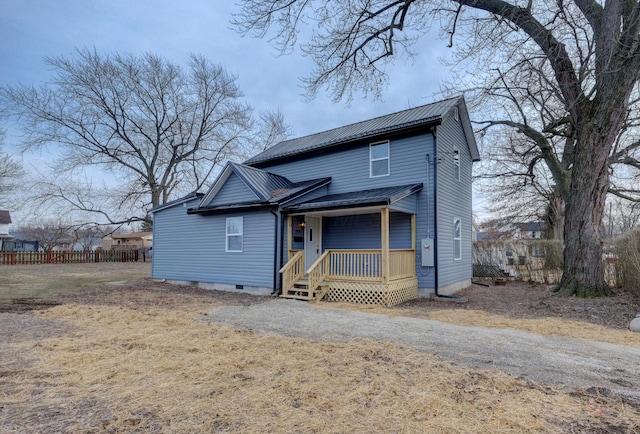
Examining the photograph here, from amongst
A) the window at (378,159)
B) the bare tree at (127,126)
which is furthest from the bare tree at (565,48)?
the bare tree at (127,126)

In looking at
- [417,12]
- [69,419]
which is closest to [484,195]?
[417,12]

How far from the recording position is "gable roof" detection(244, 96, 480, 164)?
10711 millimetres

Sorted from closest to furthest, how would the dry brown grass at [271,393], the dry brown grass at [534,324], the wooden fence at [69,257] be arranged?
1. the dry brown grass at [271,393]
2. the dry brown grass at [534,324]
3. the wooden fence at [69,257]

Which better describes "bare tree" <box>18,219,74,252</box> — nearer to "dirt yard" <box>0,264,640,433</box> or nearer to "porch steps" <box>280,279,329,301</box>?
"porch steps" <box>280,279,329,301</box>

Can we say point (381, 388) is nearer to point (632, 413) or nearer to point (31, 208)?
point (632, 413)

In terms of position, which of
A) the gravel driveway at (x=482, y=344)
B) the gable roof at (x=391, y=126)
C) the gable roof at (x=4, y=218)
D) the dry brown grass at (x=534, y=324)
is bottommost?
the dry brown grass at (x=534, y=324)

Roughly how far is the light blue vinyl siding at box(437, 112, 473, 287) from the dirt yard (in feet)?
15.0

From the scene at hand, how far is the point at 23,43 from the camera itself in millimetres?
13914

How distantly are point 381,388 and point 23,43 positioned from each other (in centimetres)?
1837

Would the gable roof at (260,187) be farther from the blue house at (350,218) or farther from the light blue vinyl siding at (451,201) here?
the light blue vinyl siding at (451,201)

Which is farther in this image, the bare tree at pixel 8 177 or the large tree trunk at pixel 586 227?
the bare tree at pixel 8 177

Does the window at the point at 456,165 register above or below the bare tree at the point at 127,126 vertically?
below

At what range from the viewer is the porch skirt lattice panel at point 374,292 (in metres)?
9.31

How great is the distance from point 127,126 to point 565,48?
90.6 ft
